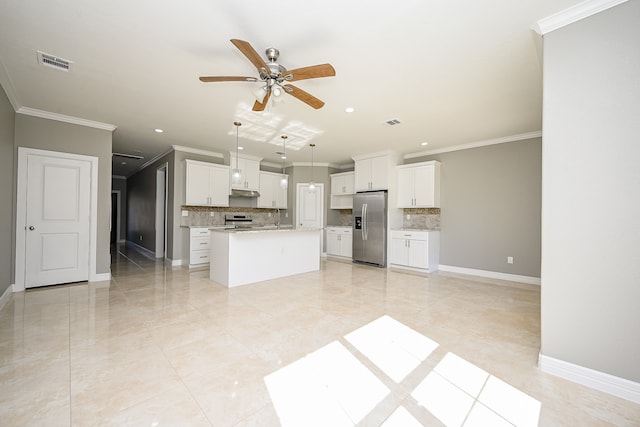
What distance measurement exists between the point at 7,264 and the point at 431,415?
5203 mm

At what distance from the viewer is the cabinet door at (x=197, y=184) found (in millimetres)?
5707

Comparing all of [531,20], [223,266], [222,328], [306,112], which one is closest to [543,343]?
[531,20]

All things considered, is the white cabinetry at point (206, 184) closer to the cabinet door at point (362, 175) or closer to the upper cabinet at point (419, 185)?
the cabinet door at point (362, 175)

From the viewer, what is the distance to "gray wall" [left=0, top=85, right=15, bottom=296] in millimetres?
3197

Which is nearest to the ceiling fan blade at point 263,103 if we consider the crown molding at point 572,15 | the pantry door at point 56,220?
the crown molding at point 572,15

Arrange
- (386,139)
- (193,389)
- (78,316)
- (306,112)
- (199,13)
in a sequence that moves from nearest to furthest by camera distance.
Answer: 1. (193,389)
2. (199,13)
3. (78,316)
4. (306,112)
5. (386,139)

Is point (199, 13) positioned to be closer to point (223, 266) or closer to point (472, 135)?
point (223, 266)

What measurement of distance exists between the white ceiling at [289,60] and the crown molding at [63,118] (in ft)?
0.40

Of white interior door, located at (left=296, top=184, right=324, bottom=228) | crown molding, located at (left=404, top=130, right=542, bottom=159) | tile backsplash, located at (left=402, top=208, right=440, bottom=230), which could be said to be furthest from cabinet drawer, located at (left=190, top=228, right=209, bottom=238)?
crown molding, located at (left=404, top=130, right=542, bottom=159)

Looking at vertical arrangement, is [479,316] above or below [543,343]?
below

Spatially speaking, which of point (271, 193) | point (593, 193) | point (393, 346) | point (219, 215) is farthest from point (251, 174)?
point (593, 193)

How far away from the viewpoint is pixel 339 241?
22.7 feet

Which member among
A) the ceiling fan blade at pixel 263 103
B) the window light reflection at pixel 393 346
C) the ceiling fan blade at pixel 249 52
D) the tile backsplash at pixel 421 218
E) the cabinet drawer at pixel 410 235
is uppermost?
the ceiling fan blade at pixel 249 52

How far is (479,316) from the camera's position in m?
3.06
